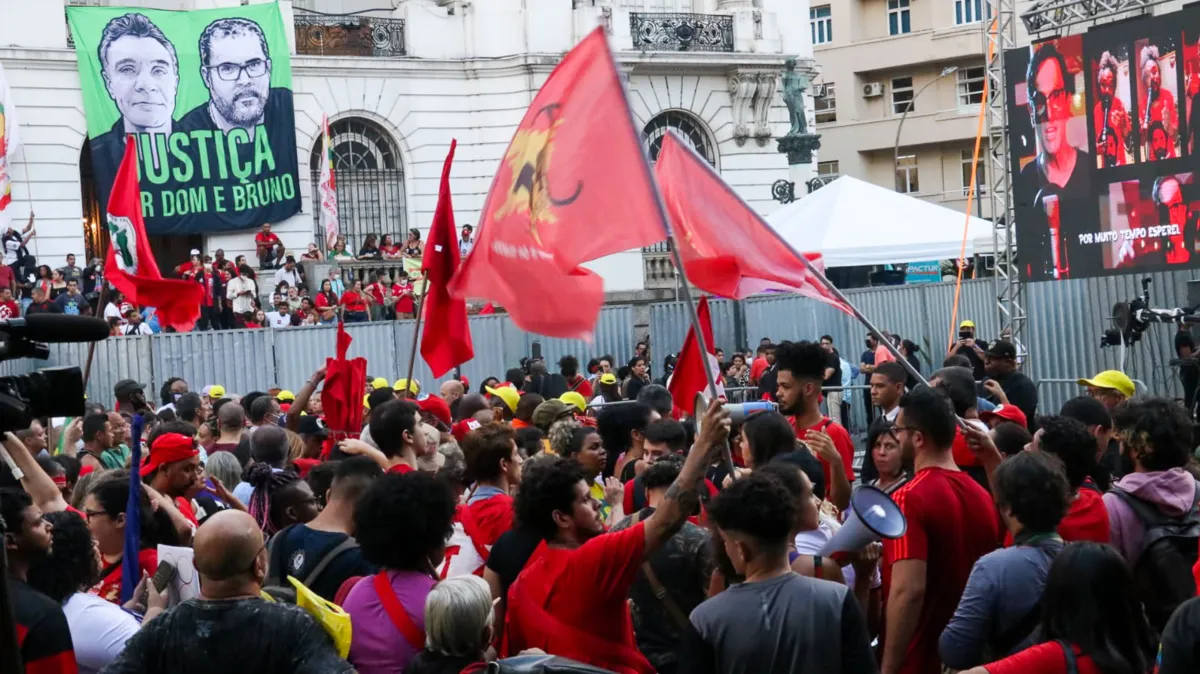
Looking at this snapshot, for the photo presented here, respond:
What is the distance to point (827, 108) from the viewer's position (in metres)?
56.6

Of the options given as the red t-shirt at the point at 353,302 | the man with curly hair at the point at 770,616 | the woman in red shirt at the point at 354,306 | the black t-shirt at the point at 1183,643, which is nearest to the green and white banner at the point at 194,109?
the woman in red shirt at the point at 354,306

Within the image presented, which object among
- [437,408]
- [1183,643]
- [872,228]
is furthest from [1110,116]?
[1183,643]

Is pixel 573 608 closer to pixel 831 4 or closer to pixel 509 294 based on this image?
pixel 509 294

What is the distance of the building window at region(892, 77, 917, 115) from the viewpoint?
181 ft

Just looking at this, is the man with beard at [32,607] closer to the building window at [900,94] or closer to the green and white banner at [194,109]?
the green and white banner at [194,109]

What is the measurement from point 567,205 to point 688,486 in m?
1.73

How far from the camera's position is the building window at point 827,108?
184 feet

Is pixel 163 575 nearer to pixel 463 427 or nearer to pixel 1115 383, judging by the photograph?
A: pixel 463 427

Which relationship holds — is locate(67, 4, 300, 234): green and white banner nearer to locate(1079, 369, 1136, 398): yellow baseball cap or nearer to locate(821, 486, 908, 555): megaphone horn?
locate(1079, 369, 1136, 398): yellow baseball cap

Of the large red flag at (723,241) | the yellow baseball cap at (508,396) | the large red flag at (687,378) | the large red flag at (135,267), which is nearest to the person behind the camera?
the large red flag at (723,241)

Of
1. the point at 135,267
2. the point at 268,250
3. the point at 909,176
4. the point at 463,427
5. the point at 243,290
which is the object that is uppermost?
the point at 909,176

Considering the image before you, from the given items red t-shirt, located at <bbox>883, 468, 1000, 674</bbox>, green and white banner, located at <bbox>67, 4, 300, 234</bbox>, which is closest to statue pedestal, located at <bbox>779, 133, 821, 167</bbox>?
green and white banner, located at <bbox>67, 4, 300, 234</bbox>

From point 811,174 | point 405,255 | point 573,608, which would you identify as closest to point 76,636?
point 573,608

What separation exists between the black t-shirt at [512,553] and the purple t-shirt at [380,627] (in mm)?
489
